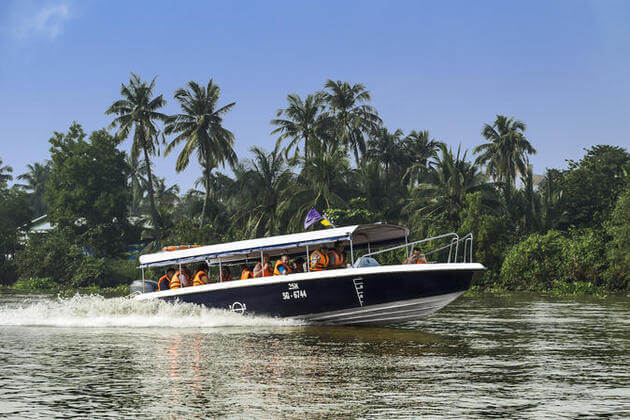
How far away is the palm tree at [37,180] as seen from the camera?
3605 inches

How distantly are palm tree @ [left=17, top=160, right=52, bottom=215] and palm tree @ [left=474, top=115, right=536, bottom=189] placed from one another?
52139mm

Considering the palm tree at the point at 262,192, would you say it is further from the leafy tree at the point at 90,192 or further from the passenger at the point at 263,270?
the passenger at the point at 263,270

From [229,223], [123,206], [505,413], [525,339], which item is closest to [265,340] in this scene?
[525,339]

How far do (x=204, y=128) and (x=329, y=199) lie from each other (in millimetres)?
15146

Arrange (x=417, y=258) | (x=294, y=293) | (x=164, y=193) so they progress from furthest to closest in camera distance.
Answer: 1. (x=164, y=193)
2. (x=417, y=258)
3. (x=294, y=293)

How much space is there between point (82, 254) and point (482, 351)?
46.6 meters

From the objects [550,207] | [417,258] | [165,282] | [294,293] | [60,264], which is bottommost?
[294,293]

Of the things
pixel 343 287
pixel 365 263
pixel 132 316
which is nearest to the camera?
pixel 343 287

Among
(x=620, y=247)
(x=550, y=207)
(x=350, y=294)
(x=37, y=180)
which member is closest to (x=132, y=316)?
(x=350, y=294)

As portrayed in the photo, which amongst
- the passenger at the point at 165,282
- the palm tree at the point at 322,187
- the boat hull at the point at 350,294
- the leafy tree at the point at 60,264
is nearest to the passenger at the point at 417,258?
the boat hull at the point at 350,294

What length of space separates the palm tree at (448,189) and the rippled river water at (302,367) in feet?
78.1

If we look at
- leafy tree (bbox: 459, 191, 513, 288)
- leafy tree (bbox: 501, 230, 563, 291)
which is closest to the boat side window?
leafy tree (bbox: 501, 230, 563, 291)

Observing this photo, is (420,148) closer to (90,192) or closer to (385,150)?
(385,150)

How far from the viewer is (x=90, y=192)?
59781 mm
